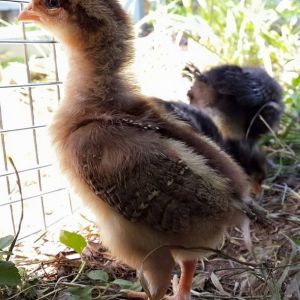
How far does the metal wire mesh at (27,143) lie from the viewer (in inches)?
70.7

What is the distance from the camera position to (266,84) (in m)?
2.64

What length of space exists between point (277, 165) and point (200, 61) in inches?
58.6

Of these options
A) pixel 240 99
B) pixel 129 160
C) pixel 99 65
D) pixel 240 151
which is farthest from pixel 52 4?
pixel 240 99

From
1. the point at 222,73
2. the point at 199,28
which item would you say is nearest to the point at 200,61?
the point at 199,28

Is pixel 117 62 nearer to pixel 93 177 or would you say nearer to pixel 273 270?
pixel 93 177

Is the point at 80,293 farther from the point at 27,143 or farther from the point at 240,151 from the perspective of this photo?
the point at 27,143

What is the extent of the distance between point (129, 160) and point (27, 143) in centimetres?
142

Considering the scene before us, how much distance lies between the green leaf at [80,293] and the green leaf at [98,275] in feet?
0.33

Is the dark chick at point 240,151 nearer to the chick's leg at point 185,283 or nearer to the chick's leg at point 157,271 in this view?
the chick's leg at point 185,283

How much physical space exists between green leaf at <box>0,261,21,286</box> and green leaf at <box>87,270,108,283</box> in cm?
25

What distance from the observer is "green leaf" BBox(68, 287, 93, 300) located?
1.31 metres

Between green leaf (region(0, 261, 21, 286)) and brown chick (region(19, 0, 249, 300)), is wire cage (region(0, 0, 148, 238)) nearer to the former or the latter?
brown chick (region(19, 0, 249, 300))

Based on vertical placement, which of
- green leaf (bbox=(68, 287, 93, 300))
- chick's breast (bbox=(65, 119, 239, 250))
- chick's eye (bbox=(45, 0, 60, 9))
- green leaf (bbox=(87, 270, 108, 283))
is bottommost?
green leaf (bbox=(87, 270, 108, 283))

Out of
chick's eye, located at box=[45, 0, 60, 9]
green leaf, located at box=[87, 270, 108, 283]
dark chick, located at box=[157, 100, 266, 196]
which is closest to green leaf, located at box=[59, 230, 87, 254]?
green leaf, located at box=[87, 270, 108, 283]
